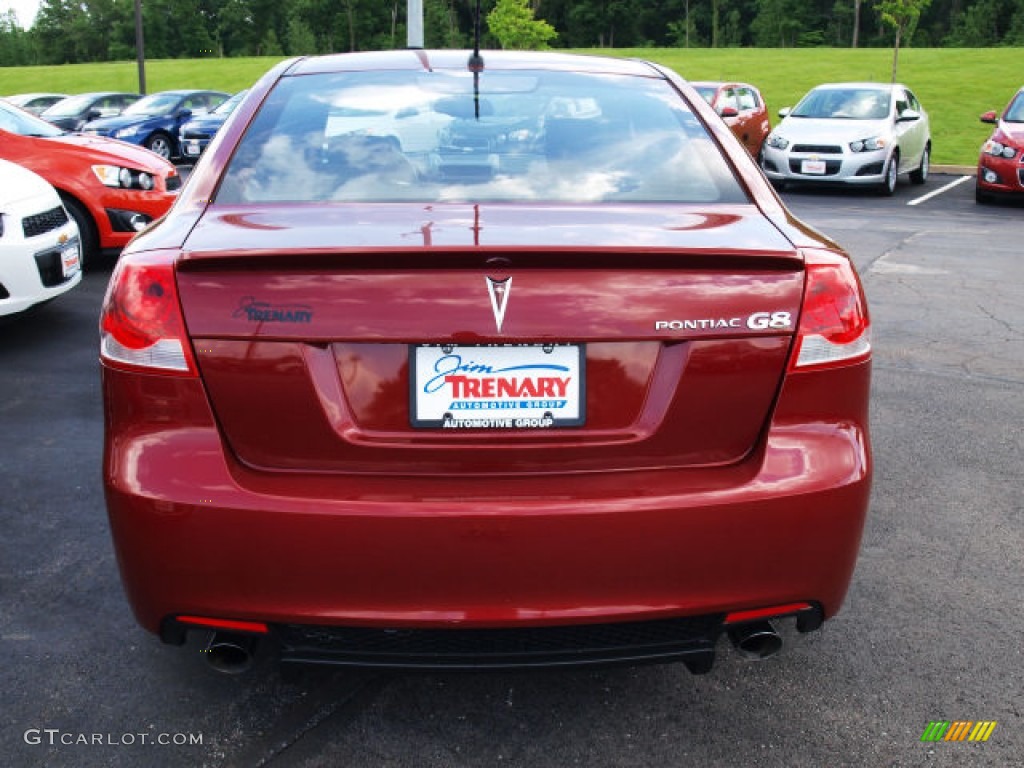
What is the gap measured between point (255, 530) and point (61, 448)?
2.80 m

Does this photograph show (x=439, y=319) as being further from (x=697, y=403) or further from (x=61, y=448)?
(x=61, y=448)

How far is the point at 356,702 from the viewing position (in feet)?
8.99

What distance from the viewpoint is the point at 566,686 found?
282cm

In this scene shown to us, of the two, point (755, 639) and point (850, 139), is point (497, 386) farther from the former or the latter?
point (850, 139)

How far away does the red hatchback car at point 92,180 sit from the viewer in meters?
8.30

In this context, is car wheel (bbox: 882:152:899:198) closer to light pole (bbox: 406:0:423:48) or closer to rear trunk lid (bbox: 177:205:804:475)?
light pole (bbox: 406:0:423:48)

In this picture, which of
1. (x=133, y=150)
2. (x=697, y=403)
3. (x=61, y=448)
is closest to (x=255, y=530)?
(x=697, y=403)

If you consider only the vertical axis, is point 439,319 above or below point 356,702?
above

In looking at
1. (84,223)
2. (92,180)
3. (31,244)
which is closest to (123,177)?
(92,180)

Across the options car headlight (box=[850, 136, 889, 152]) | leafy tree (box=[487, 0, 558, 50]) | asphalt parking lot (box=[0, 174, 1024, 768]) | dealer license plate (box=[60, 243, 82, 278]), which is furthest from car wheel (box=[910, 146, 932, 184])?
leafy tree (box=[487, 0, 558, 50])

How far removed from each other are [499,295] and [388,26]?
10677cm

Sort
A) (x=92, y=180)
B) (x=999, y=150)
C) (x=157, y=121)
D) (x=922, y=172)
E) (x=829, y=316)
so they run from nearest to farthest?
(x=829, y=316) < (x=92, y=180) < (x=999, y=150) < (x=922, y=172) < (x=157, y=121)

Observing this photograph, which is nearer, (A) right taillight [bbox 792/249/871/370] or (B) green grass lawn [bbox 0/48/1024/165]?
(A) right taillight [bbox 792/249/871/370]

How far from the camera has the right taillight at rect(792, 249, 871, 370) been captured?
2.33 m
